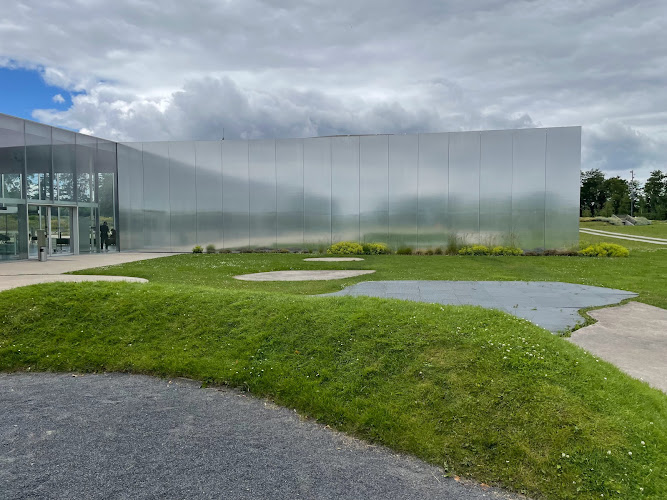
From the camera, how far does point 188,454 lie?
432 centimetres

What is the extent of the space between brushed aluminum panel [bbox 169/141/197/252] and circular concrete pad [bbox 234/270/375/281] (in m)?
13.8

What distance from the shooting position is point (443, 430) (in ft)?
15.3

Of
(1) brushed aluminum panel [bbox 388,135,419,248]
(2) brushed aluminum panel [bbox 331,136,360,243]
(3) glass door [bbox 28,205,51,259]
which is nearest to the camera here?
(3) glass door [bbox 28,205,51,259]

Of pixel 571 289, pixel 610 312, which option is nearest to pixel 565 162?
pixel 571 289

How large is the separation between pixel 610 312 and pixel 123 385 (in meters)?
8.85

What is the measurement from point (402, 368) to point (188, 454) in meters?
2.58

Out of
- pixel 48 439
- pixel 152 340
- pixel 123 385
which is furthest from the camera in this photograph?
pixel 152 340

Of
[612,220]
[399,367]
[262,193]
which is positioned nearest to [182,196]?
[262,193]

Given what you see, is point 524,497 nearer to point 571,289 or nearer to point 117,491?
point 117,491

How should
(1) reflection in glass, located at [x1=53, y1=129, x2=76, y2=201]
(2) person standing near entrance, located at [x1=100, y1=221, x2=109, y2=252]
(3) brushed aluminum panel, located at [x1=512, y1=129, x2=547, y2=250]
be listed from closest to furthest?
(1) reflection in glass, located at [x1=53, y1=129, x2=76, y2=201]
(3) brushed aluminum panel, located at [x1=512, y1=129, x2=547, y2=250]
(2) person standing near entrance, located at [x1=100, y1=221, x2=109, y2=252]

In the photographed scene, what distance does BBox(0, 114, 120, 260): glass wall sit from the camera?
21.6m

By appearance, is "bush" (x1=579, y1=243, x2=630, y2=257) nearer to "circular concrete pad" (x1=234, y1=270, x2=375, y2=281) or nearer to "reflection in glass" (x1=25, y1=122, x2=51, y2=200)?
"circular concrete pad" (x1=234, y1=270, x2=375, y2=281)

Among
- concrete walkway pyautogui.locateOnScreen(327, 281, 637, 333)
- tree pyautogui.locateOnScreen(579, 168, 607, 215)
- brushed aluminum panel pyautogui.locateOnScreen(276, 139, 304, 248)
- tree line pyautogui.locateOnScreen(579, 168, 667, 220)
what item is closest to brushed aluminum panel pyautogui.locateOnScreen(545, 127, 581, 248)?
concrete walkway pyautogui.locateOnScreen(327, 281, 637, 333)

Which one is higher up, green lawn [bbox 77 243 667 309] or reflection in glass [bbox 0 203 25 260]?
reflection in glass [bbox 0 203 25 260]
